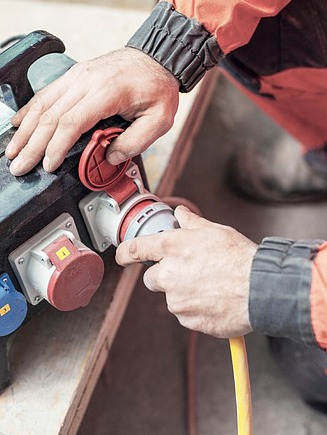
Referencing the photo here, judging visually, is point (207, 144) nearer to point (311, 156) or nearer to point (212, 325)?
point (311, 156)

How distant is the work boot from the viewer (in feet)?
4.33

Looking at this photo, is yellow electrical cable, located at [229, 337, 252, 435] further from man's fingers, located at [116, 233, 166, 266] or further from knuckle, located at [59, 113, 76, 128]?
knuckle, located at [59, 113, 76, 128]

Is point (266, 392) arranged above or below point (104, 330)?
below

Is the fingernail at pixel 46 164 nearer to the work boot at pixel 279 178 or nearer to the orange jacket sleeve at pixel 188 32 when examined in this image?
the orange jacket sleeve at pixel 188 32

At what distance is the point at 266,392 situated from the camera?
3.65ft

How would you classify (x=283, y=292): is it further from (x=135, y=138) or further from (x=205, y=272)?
(x=135, y=138)

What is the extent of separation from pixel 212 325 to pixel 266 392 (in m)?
0.53

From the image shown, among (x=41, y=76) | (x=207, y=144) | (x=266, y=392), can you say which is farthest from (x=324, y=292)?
(x=207, y=144)

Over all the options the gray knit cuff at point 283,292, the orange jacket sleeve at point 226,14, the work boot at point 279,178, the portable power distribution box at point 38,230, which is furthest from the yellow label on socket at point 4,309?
the work boot at point 279,178

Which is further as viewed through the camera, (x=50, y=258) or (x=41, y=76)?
(x=41, y=76)

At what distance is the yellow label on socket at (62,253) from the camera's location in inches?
24.9

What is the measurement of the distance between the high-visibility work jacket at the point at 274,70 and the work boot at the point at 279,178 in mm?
197

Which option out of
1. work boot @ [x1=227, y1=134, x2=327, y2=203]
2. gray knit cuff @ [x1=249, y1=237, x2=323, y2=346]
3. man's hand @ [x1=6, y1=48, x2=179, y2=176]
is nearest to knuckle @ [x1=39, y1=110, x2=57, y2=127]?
man's hand @ [x1=6, y1=48, x2=179, y2=176]

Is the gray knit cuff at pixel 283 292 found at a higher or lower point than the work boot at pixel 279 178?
higher
